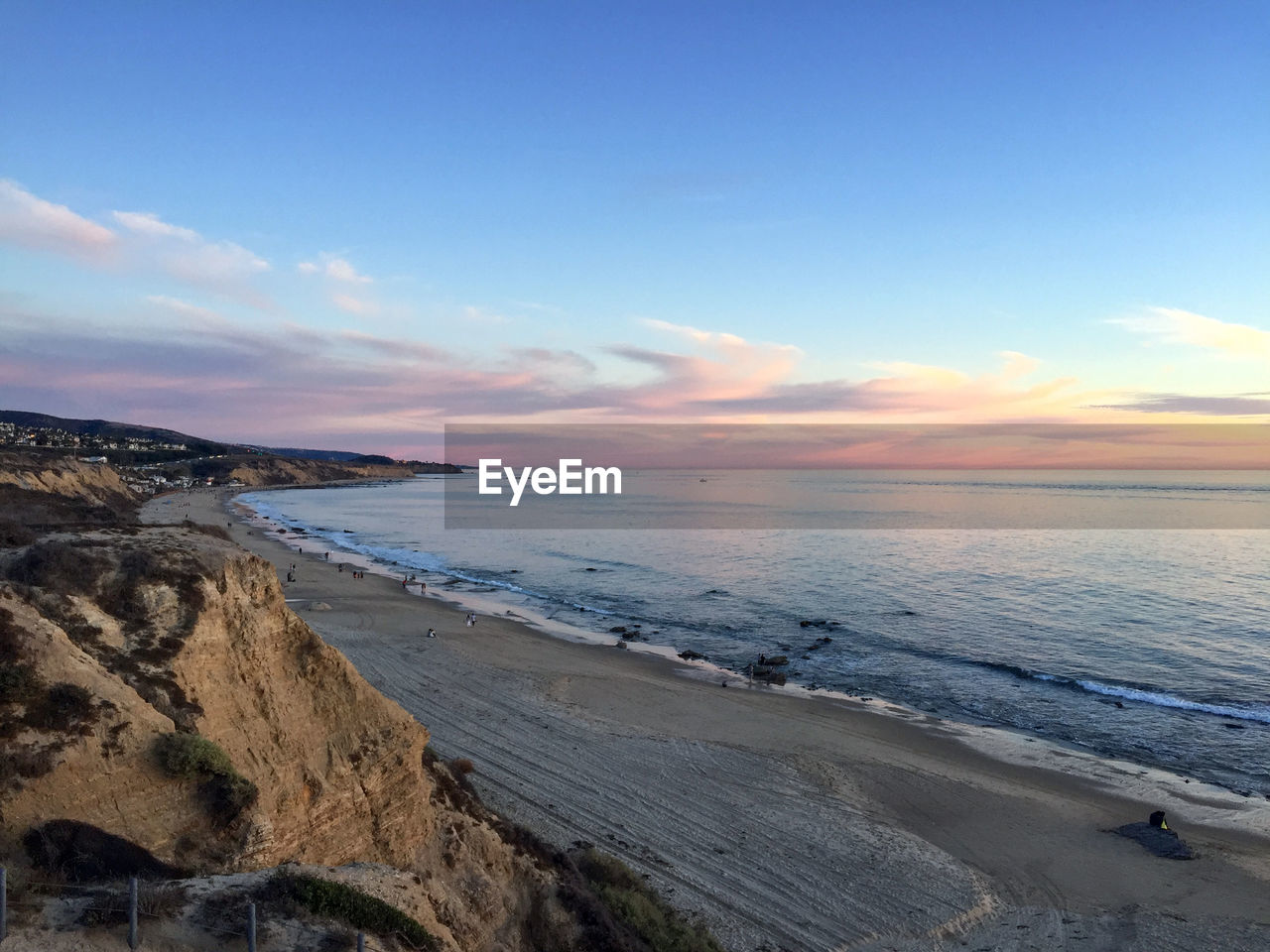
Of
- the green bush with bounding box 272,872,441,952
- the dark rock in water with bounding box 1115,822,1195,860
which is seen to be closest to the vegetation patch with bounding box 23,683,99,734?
the green bush with bounding box 272,872,441,952

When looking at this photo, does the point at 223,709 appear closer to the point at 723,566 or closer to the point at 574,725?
the point at 574,725

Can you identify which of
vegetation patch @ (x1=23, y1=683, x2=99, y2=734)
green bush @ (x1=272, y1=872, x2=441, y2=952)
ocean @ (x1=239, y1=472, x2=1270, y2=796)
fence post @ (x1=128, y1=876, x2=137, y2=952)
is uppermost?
vegetation patch @ (x1=23, y1=683, x2=99, y2=734)

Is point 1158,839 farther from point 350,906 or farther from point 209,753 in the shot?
point 209,753

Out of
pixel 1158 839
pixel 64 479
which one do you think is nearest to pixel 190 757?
pixel 1158 839

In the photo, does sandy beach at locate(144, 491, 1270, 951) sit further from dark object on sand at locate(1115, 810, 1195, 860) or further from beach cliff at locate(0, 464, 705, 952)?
beach cliff at locate(0, 464, 705, 952)

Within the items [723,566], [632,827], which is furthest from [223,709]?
[723,566]

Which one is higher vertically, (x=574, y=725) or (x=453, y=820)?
(x=453, y=820)
